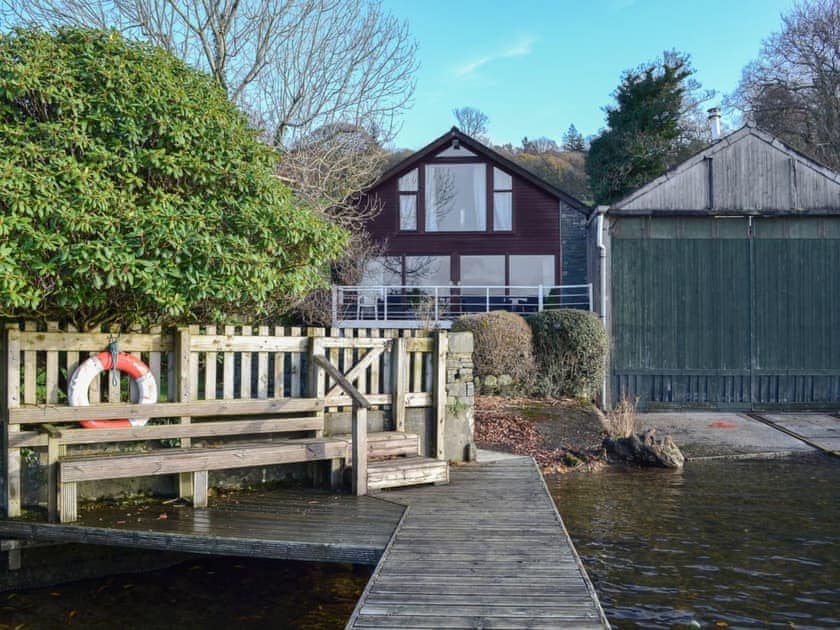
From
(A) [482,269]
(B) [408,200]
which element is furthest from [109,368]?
(A) [482,269]

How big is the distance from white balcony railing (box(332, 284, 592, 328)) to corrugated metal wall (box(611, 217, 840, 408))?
9.13ft

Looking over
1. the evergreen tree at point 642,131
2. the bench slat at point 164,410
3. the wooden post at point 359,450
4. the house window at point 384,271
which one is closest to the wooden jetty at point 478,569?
A: the wooden post at point 359,450

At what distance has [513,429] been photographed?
13.4 metres

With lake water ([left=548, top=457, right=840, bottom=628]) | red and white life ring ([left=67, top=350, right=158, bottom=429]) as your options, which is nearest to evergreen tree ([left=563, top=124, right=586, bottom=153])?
lake water ([left=548, top=457, right=840, bottom=628])

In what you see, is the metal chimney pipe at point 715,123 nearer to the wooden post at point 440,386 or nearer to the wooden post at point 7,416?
the wooden post at point 440,386

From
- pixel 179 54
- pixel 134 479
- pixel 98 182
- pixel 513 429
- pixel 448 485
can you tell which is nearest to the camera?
pixel 98 182

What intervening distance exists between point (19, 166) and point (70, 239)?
2.41ft

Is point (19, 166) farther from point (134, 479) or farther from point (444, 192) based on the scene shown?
point (444, 192)

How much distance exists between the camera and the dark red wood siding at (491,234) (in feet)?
79.0

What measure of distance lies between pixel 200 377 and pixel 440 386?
2.87 metres

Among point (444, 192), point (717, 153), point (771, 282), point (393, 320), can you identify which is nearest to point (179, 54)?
point (393, 320)

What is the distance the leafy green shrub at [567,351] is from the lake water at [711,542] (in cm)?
421

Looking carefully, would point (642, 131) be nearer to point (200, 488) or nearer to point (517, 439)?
point (517, 439)

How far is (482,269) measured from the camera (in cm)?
2427
